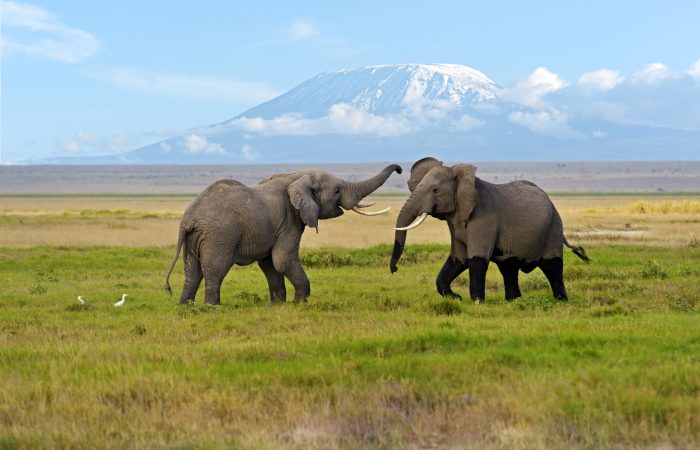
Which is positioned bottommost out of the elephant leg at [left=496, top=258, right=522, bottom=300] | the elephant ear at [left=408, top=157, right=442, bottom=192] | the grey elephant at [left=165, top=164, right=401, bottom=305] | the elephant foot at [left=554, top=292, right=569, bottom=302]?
the elephant foot at [left=554, top=292, right=569, bottom=302]

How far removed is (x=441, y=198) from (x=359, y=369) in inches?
250

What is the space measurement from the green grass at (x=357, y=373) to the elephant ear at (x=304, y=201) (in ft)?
4.87

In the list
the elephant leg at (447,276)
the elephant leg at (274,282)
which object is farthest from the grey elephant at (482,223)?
the elephant leg at (274,282)

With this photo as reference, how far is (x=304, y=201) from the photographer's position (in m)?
16.3

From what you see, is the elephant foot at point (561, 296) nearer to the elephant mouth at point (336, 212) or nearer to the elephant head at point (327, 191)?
the elephant head at point (327, 191)

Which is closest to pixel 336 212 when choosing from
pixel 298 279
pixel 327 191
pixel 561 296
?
pixel 327 191

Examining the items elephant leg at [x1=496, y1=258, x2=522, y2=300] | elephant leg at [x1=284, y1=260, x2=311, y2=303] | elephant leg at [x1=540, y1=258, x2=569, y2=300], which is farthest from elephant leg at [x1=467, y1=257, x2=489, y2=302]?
elephant leg at [x1=284, y1=260, x2=311, y2=303]

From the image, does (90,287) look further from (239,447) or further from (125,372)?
(239,447)

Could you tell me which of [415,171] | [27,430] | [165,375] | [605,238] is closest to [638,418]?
[165,375]

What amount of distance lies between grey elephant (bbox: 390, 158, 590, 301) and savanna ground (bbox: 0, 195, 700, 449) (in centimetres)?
61

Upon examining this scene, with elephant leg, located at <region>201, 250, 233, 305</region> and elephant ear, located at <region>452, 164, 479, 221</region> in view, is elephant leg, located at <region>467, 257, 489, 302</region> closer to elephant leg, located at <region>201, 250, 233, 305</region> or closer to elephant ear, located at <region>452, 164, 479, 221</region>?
elephant ear, located at <region>452, 164, 479, 221</region>

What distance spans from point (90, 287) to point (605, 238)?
18.4 metres

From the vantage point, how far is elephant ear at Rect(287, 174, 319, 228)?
Result: 53.5ft

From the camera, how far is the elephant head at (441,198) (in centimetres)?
1580
